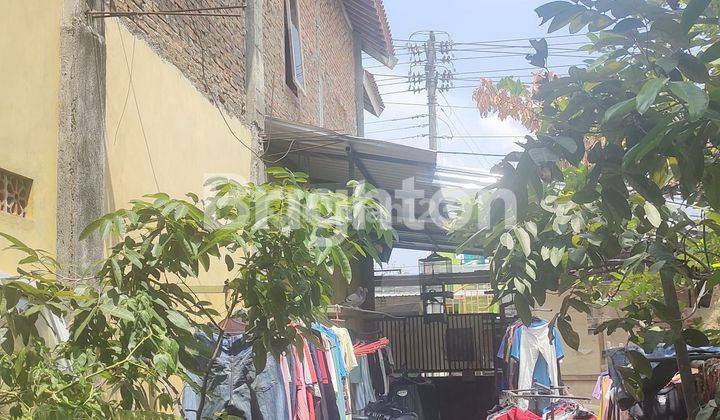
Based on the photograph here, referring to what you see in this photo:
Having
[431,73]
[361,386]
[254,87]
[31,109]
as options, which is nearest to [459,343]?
[361,386]

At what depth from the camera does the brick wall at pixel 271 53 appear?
21.2 feet

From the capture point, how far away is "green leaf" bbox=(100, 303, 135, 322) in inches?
127

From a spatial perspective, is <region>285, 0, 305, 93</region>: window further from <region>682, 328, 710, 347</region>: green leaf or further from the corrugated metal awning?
<region>682, 328, 710, 347</region>: green leaf

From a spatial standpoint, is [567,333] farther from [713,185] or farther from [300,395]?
[300,395]

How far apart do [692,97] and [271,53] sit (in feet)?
27.3

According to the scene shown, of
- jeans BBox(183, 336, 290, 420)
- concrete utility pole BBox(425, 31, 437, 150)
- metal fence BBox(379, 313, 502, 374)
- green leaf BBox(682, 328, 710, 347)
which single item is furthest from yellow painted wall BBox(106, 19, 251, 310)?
concrete utility pole BBox(425, 31, 437, 150)

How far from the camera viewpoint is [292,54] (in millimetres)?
10766

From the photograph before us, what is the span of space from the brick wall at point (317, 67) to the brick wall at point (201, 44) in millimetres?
1002

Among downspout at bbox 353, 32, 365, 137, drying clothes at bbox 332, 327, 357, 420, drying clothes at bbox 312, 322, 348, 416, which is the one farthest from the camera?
downspout at bbox 353, 32, 365, 137

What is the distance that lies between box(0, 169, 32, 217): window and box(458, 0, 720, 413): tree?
2.31m

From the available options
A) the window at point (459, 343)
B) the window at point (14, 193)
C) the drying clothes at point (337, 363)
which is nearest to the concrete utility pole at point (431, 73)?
the window at point (459, 343)

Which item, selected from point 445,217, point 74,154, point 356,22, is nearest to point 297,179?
point 74,154

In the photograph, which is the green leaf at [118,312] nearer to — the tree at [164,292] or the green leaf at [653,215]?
the tree at [164,292]

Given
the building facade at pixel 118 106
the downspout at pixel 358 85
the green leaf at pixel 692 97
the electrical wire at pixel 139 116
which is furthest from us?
the downspout at pixel 358 85
